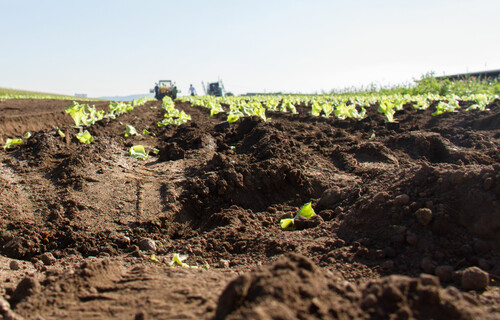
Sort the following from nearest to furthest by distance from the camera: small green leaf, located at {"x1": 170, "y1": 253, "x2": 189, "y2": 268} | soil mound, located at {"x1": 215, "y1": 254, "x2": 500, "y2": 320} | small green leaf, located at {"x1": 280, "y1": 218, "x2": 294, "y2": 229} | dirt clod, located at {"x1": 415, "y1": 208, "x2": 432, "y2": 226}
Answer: soil mound, located at {"x1": 215, "y1": 254, "x2": 500, "y2": 320}
dirt clod, located at {"x1": 415, "y1": 208, "x2": 432, "y2": 226}
small green leaf, located at {"x1": 170, "y1": 253, "x2": 189, "y2": 268}
small green leaf, located at {"x1": 280, "y1": 218, "x2": 294, "y2": 229}

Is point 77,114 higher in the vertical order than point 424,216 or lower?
higher

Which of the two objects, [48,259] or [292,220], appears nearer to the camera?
[48,259]

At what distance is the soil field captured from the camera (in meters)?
1.51

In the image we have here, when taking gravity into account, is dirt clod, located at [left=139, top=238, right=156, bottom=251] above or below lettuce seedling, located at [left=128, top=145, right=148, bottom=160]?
below

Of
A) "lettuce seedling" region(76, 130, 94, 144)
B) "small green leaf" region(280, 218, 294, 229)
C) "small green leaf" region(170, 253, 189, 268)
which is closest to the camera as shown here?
"small green leaf" region(170, 253, 189, 268)

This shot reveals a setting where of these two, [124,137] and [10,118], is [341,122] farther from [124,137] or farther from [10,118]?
[10,118]

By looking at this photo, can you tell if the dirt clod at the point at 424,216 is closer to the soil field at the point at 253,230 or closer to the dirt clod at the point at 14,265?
the soil field at the point at 253,230

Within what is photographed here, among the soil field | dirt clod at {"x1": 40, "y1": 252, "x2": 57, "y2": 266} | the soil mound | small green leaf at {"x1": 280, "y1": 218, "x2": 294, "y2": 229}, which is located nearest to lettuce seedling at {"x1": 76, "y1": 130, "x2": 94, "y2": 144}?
the soil field

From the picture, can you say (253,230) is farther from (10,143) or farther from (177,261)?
(10,143)

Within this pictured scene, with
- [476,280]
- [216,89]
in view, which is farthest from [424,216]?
[216,89]

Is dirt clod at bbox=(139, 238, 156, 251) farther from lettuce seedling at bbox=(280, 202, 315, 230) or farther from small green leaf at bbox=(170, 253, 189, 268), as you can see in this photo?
lettuce seedling at bbox=(280, 202, 315, 230)

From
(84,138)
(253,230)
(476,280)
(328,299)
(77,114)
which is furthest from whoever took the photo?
(77,114)

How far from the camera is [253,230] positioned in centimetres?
329

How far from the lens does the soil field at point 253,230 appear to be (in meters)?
1.51
